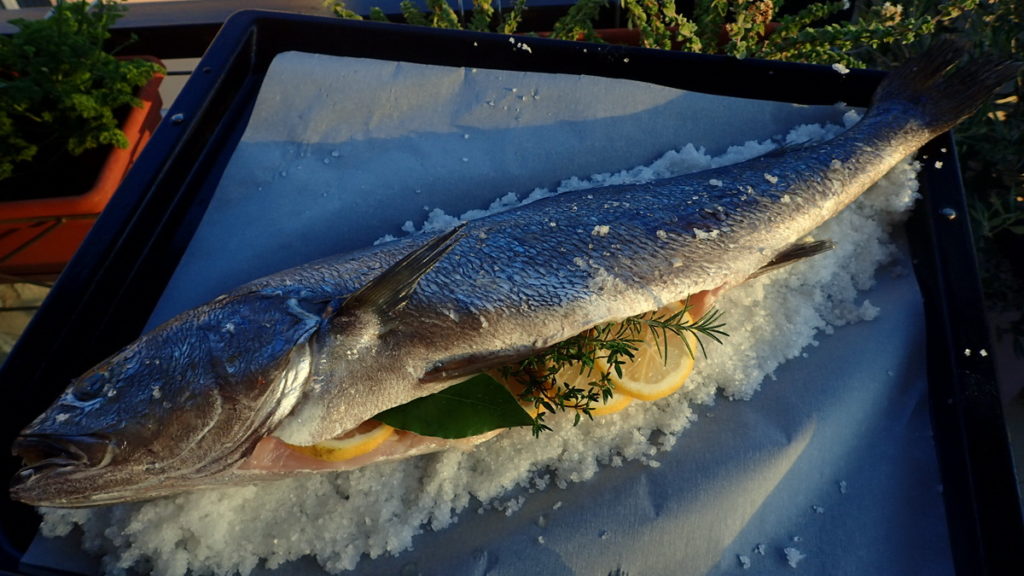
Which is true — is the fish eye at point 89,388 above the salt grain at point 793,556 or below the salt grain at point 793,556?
above

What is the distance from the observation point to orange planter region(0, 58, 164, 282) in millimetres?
1961

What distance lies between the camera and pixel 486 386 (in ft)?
4.19

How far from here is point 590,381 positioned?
4.54ft

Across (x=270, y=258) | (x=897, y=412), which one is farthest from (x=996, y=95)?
(x=270, y=258)

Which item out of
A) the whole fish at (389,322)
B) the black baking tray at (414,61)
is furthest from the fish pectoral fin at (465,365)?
the black baking tray at (414,61)

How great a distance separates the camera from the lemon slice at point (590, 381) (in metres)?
1.37

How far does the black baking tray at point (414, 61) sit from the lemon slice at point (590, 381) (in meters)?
0.65

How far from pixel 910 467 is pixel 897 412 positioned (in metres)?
0.12

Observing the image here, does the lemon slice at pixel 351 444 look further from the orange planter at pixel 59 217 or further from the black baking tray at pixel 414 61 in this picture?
the orange planter at pixel 59 217

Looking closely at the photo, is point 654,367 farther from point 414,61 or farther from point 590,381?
point 414,61

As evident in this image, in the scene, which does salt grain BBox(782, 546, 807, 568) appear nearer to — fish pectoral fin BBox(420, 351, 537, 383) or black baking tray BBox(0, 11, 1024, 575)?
black baking tray BBox(0, 11, 1024, 575)

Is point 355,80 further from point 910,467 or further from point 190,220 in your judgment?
point 910,467

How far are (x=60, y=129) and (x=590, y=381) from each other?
1.80 m

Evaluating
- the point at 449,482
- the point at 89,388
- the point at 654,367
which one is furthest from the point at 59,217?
the point at 654,367
